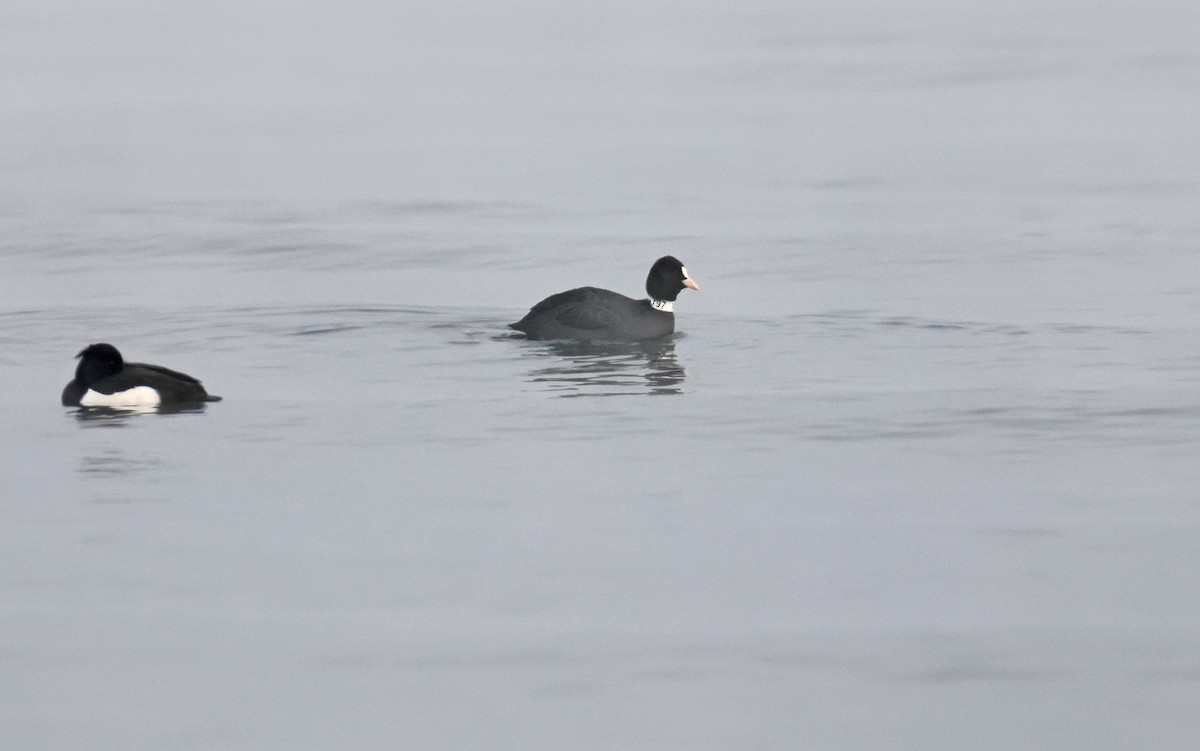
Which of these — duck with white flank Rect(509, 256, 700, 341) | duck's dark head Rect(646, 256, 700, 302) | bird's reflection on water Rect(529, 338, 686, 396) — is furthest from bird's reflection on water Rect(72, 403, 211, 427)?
duck's dark head Rect(646, 256, 700, 302)

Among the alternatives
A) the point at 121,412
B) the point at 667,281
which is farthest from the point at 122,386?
the point at 667,281

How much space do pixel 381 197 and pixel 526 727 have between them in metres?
22.1

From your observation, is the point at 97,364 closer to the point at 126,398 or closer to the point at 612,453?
the point at 126,398

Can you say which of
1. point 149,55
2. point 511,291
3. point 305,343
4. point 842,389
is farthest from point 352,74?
point 842,389

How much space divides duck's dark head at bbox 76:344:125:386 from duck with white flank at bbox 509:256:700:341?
4.38 m

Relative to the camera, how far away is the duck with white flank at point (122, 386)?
47.8 ft

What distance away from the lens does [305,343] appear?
703 inches

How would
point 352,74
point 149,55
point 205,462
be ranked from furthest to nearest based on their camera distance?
Answer: point 149,55 < point 352,74 < point 205,462

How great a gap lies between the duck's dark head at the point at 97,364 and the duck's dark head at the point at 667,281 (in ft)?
18.9

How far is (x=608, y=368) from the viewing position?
16.5m

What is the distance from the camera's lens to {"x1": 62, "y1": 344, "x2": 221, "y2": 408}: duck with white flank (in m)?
14.6

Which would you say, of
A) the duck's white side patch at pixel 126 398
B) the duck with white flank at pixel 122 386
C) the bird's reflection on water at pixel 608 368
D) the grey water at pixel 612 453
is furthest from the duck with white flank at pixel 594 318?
the duck's white side patch at pixel 126 398

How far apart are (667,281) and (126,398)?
596 cm

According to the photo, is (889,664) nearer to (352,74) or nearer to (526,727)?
(526,727)
